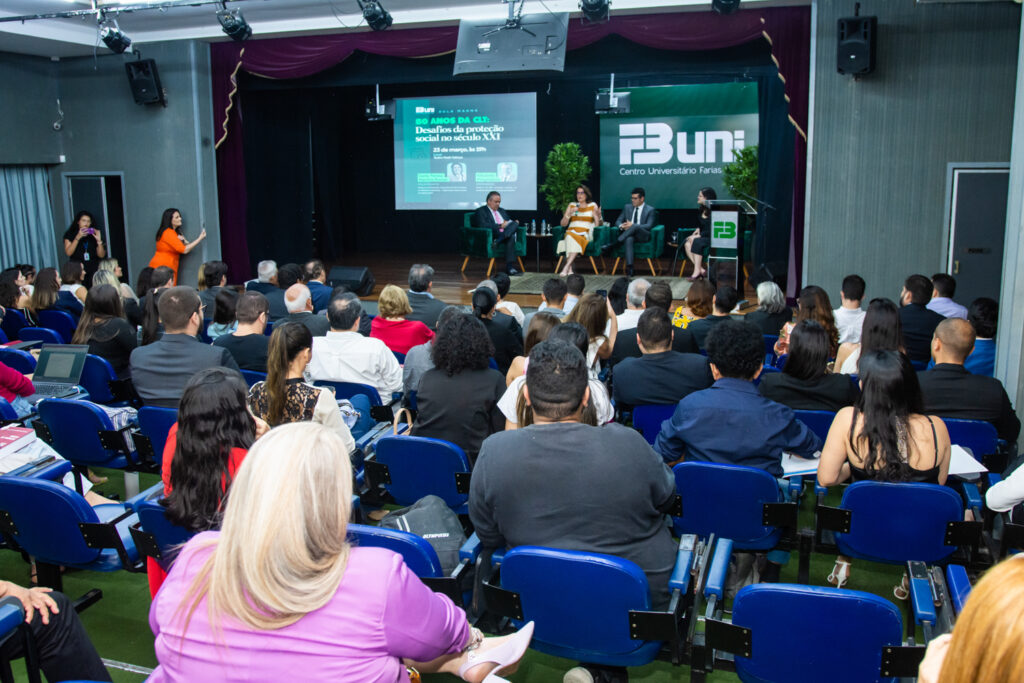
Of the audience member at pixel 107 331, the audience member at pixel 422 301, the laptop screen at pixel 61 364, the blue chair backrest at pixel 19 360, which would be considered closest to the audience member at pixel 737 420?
the audience member at pixel 422 301

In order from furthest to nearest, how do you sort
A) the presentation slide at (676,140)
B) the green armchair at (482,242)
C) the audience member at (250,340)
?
the presentation slide at (676,140) < the green armchair at (482,242) < the audience member at (250,340)

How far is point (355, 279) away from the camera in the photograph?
376 inches

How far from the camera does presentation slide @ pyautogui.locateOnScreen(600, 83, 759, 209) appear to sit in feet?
41.7

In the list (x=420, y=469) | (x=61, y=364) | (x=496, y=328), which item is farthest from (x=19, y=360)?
(x=420, y=469)

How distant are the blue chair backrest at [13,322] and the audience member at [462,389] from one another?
4509 millimetres

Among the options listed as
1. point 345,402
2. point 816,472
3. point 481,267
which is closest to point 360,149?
point 481,267

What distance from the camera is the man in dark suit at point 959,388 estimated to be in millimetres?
3781

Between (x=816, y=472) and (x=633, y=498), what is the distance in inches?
46.7

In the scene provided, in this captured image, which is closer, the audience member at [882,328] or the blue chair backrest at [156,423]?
the blue chair backrest at [156,423]

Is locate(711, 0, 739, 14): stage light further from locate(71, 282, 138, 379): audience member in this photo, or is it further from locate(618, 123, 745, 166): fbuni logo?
locate(71, 282, 138, 379): audience member

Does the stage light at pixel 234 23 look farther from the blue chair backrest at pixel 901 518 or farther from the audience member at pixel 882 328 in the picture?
the blue chair backrest at pixel 901 518

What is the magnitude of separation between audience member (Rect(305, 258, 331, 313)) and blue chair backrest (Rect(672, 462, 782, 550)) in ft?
14.2

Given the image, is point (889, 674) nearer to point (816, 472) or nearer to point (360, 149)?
point (816, 472)

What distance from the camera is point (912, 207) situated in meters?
8.12
